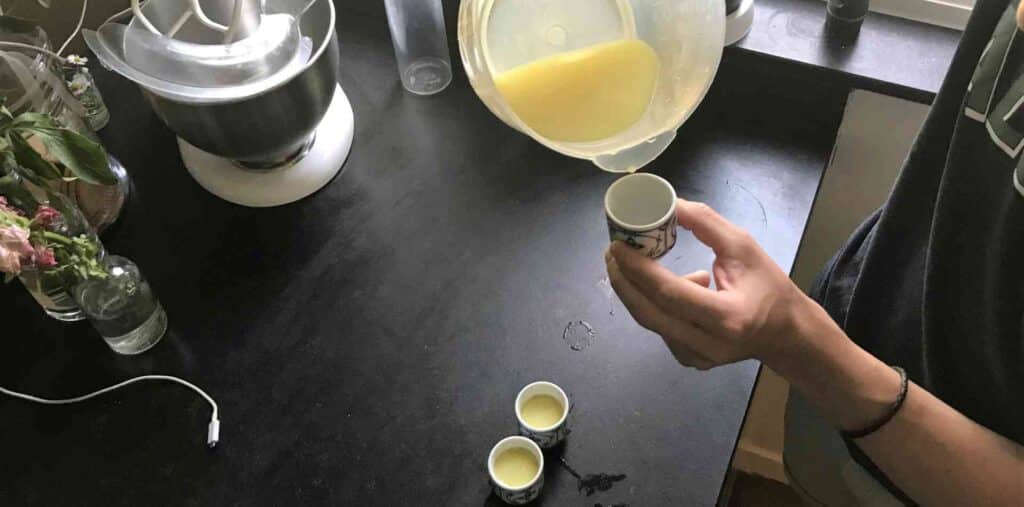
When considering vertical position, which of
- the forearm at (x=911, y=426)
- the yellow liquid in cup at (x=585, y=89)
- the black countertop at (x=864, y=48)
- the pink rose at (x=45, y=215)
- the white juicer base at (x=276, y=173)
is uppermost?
the yellow liquid in cup at (x=585, y=89)

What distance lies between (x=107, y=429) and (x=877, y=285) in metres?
0.79

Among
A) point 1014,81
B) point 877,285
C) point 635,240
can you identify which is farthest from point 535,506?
point 1014,81

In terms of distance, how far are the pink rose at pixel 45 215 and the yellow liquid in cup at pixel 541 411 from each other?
48 cm

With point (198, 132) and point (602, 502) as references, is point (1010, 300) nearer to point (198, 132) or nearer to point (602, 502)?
point (602, 502)

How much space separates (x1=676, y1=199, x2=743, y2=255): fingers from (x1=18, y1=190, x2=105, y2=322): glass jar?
59 cm

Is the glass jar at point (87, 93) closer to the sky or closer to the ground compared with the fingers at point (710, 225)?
closer to the ground

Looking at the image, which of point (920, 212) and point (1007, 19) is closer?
point (1007, 19)

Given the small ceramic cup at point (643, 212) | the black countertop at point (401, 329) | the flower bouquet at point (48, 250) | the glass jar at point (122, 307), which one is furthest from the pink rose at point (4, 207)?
the small ceramic cup at point (643, 212)

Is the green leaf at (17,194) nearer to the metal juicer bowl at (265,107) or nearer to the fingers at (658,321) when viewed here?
the metal juicer bowl at (265,107)

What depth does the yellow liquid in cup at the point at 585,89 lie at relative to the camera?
2.56 feet

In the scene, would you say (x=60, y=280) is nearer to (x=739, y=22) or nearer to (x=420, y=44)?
(x=420, y=44)

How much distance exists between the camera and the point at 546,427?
2.75ft

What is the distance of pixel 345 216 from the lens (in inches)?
42.5

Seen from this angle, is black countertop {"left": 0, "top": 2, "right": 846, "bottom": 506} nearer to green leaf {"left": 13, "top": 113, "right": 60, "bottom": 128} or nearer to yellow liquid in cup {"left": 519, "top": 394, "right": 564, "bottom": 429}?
yellow liquid in cup {"left": 519, "top": 394, "right": 564, "bottom": 429}
